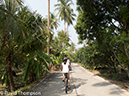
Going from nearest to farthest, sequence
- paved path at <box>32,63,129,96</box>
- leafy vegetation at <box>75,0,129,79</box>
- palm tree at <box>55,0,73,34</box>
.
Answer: paved path at <box>32,63,129,96</box>
leafy vegetation at <box>75,0,129,79</box>
palm tree at <box>55,0,73,34</box>

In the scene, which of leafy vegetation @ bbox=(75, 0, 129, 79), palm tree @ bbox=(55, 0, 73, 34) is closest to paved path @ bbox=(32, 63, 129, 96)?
leafy vegetation @ bbox=(75, 0, 129, 79)

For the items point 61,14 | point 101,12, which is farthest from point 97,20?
point 61,14

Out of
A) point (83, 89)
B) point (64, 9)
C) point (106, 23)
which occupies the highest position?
point (64, 9)

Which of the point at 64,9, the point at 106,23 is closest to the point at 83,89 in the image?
the point at 106,23

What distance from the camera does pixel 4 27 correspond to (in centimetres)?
451

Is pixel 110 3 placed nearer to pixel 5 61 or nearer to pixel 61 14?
pixel 5 61

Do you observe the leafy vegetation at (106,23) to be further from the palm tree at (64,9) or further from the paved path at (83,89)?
the palm tree at (64,9)

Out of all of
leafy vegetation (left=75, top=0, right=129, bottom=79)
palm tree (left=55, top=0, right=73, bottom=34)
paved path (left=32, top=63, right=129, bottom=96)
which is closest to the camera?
paved path (left=32, top=63, right=129, bottom=96)

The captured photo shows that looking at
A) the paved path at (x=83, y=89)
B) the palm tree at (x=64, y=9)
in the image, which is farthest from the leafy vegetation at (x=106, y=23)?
the palm tree at (x=64, y=9)

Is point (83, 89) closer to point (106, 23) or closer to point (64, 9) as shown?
point (106, 23)

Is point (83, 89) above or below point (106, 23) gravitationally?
below

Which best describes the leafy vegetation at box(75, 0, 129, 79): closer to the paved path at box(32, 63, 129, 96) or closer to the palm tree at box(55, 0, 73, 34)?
the paved path at box(32, 63, 129, 96)

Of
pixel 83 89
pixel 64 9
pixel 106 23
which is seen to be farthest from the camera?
pixel 64 9

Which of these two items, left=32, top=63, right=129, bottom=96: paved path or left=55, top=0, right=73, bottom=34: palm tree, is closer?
left=32, top=63, right=129, bottom=96: paved path
